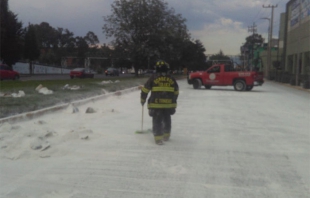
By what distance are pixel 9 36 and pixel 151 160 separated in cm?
4400

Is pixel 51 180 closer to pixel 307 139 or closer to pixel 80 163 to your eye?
pixel 80 163

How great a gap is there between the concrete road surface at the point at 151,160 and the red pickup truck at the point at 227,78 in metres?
14.3

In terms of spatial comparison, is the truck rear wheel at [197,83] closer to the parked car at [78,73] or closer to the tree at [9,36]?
the parked car at [78,73]

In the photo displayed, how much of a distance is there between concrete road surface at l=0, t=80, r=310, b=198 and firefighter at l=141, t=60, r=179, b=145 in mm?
434

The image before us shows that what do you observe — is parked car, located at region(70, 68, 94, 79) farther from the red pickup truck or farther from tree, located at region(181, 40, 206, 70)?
tree, located at region(181, 40, 206, 70)

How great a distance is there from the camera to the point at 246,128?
408 inches

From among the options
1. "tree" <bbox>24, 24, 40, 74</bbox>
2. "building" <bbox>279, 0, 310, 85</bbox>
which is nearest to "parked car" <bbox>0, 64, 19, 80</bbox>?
"tree" <bbox>24, 24, 40, 74</bbox>

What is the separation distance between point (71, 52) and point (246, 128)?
95.7 metres

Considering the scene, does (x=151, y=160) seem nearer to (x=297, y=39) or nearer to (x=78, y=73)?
(x=78, y=73)

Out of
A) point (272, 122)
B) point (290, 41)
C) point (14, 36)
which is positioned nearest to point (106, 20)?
point (14, 36)

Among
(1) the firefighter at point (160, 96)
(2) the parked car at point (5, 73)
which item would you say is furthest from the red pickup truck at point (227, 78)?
(1) the firefighter at point (160, 96)

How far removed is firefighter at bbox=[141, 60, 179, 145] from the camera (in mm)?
7883

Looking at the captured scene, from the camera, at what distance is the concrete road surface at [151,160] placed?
5406 mm

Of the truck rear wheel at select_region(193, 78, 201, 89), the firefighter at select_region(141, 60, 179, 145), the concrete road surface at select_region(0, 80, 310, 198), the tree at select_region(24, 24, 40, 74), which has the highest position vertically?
the tree at select_region(24, 24, 40, 74)
